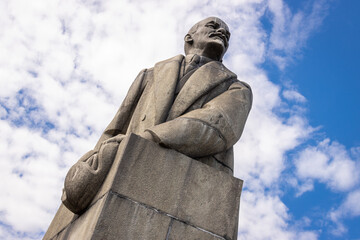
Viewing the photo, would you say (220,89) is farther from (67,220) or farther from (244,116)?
(67,220)

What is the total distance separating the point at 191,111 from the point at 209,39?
6.28 ft

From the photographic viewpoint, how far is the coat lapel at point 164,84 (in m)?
5.50

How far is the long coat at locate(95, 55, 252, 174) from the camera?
16.1 ft

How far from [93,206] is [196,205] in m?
1.13

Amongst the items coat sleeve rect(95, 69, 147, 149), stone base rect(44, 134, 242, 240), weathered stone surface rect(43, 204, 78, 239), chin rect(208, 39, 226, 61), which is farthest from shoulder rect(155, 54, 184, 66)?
weathered stone surface rect(43, 204, 78, 239)

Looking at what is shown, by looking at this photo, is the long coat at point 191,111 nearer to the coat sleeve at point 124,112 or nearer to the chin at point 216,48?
the coat sleeve at point 124,112

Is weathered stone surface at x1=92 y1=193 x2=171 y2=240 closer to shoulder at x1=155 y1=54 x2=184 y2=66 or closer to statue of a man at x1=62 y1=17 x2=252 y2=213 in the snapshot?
statue of a man at x1=62 y1=17 x2=252 y2=213

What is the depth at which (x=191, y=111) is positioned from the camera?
531 cm

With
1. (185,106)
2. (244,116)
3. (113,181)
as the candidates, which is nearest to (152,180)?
(113,181)

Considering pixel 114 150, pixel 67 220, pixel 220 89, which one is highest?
pixel 220 89

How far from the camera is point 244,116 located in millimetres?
5652

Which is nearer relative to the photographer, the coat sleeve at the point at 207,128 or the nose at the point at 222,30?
the coat sleeve at the point at 207,128

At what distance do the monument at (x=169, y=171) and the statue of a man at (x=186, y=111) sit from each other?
1cm

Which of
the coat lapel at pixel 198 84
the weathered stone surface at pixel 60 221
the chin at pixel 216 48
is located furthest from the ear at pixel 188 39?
the weathered stone surface at pixel 60 221
